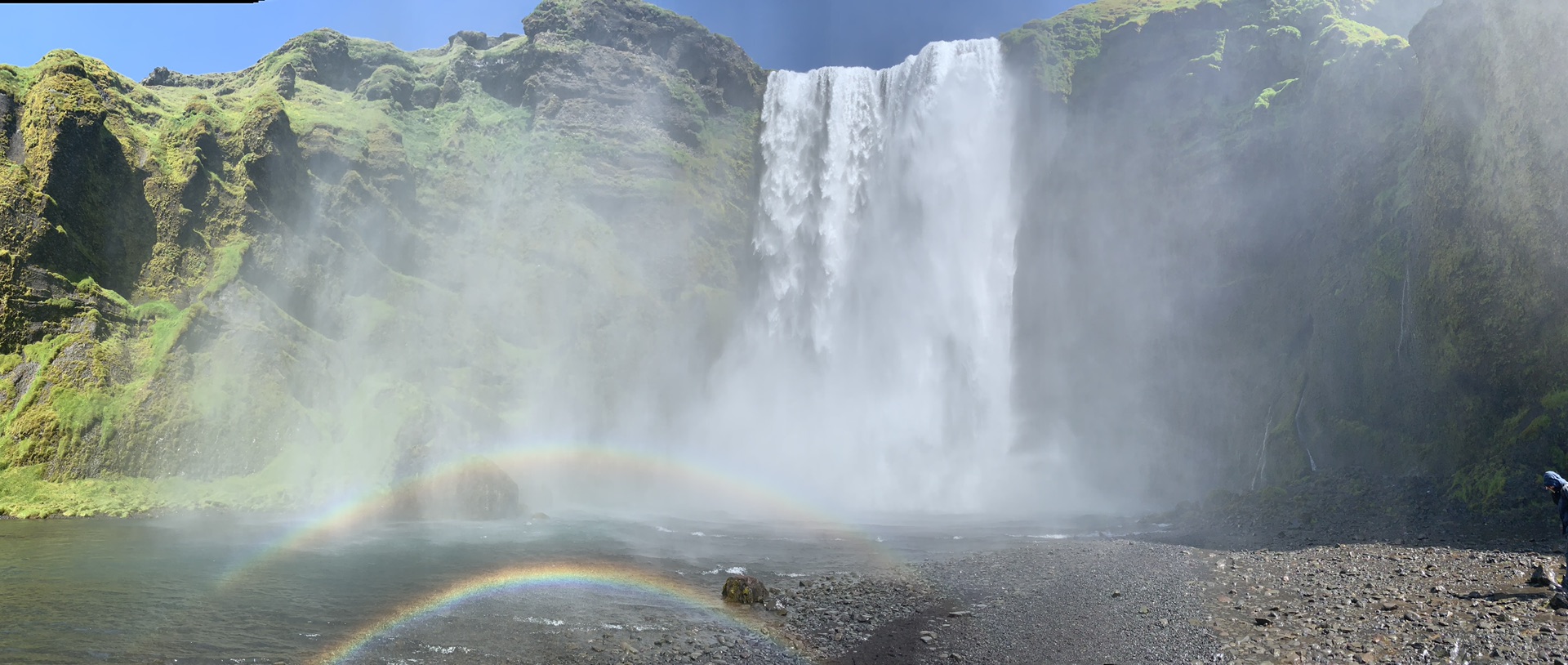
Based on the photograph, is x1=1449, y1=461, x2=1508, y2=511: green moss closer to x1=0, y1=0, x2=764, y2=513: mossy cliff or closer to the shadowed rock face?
the shadowed rock face

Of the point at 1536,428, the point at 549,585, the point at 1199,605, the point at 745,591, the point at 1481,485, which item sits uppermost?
the point at 1536,428

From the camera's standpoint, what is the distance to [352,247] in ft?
178

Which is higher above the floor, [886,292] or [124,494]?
[886,292]

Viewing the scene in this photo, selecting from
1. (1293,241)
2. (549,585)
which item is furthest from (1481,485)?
(549,585)

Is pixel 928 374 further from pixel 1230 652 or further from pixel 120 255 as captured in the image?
pixel 120 255

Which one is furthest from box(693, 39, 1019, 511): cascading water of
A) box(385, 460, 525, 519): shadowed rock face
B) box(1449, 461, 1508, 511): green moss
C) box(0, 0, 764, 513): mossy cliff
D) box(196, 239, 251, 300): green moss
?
box(196, 239, 251, 300): green moss

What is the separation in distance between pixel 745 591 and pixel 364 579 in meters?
10.4

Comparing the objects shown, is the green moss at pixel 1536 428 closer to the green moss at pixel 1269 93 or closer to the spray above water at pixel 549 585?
the spray above water at pixel 549 585

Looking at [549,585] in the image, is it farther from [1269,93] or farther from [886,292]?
[1269,93]

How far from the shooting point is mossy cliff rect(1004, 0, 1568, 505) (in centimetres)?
2494

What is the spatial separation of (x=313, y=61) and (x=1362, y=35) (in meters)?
76.4

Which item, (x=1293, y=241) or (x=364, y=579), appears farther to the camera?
(x=1293, y=241)

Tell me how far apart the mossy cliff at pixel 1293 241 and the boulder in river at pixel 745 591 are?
70.2 feet

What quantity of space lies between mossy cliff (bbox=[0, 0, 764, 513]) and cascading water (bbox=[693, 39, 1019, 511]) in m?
5.93
